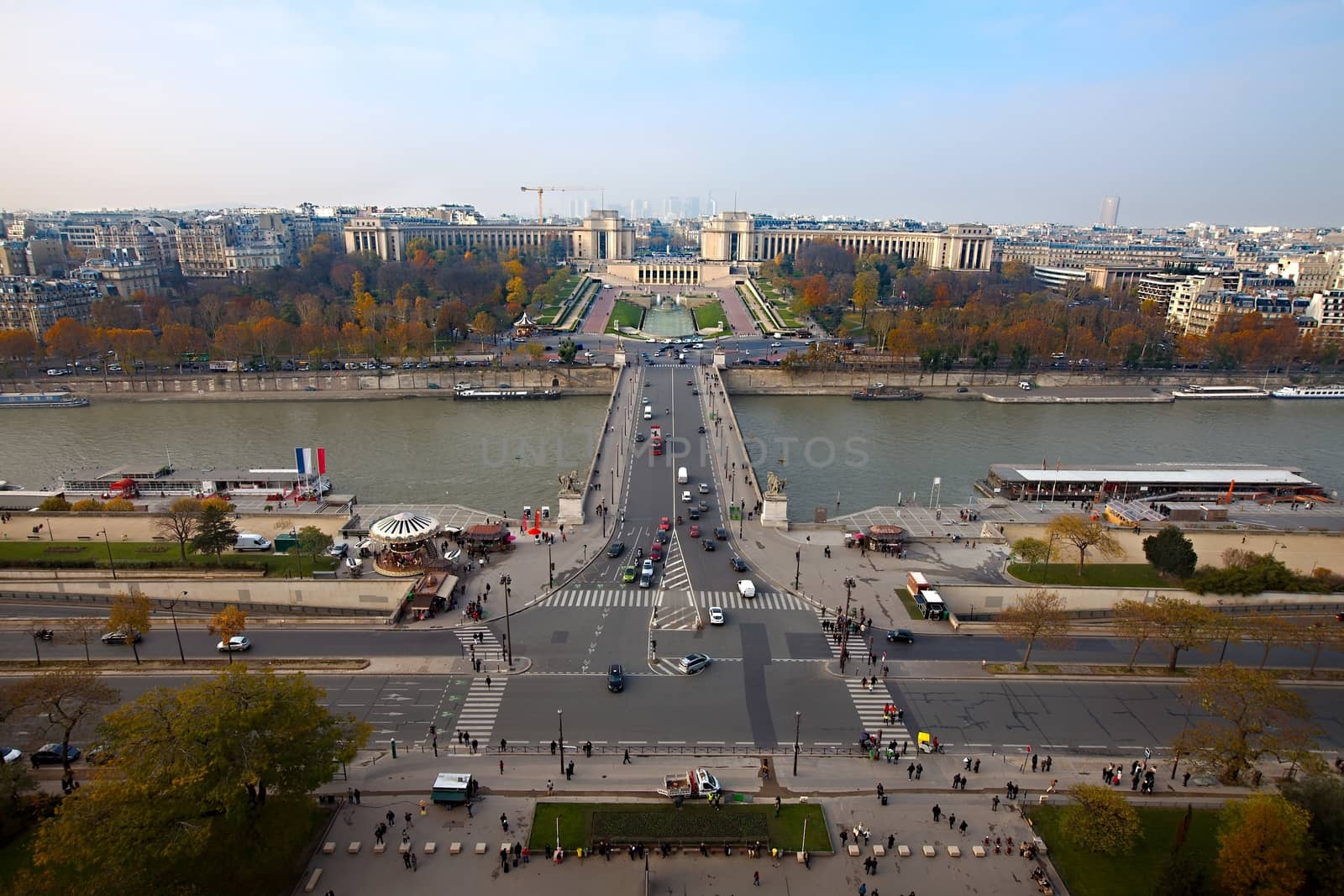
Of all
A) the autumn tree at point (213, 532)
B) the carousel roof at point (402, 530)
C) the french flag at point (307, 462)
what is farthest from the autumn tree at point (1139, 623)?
the french flag at point (307, 462)

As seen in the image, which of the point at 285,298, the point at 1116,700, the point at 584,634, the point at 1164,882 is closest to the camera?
the point at 1164,882

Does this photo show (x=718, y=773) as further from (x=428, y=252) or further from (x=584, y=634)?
(x=428, y=252)

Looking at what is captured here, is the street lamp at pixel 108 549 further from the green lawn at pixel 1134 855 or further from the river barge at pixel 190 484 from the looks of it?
the green lawn at pixel 1134 855

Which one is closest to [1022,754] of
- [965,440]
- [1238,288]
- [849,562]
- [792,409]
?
[849,562]

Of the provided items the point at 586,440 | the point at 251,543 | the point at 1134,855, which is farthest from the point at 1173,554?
the point at 251,543

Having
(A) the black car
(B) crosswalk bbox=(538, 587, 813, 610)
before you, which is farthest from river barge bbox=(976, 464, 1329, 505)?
(A) the black car

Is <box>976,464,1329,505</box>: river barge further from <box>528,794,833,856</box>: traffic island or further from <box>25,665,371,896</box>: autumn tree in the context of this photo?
<box>25,665,371,896</box>: autumn tree

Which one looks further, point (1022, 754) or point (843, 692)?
point (843, 692)
